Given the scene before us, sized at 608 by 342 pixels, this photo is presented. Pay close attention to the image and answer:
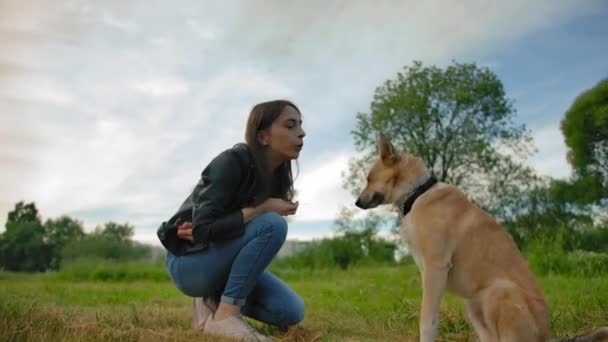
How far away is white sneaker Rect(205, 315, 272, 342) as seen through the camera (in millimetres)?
4273

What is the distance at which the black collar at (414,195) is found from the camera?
4527 millimetres

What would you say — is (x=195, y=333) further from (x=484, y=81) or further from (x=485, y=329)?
(x=484, y=81)

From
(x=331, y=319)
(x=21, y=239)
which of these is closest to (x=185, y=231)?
(x=331, y=319)

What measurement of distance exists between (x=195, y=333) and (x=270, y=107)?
6.52 feet

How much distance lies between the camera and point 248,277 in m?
4.50

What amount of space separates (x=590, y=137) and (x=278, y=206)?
1210 cm

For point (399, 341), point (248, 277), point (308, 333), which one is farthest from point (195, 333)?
point (399, 341)

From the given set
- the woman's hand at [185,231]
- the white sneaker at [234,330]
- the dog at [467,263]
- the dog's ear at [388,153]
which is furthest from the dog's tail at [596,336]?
the woman's hand at [185,231]

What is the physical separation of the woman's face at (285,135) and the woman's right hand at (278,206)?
1.37ft

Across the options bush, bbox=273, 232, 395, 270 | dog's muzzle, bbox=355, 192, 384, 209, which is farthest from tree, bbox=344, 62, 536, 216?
dog's muzzle, bbox=355, 192, 384, 209

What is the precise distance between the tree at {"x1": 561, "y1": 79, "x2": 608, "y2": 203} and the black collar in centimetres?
1069

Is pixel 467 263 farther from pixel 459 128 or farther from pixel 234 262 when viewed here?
pixel 459 128

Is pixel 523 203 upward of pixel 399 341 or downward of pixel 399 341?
upward

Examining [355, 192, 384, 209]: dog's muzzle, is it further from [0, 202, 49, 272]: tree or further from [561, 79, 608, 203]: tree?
[0, 202, 49, 272]: tree
